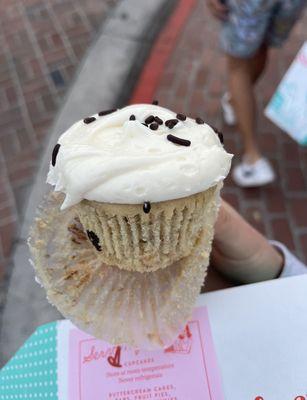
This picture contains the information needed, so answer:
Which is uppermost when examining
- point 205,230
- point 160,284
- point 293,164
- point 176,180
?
point 176,180

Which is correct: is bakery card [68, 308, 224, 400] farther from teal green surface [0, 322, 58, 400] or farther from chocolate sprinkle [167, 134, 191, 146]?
chocolate sprinkle [167, 134, 191, 146]

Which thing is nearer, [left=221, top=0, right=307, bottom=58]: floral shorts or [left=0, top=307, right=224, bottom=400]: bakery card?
[left=0, top=307, right=224, bottom=400]: bakery card

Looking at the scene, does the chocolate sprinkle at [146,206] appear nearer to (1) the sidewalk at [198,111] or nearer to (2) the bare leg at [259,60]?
(1) the sidewalk at [198,111]

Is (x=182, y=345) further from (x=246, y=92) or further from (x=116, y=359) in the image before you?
(x=246, y=92)

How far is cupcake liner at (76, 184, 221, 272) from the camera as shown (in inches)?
44.3

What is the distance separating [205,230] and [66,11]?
3.98 metres

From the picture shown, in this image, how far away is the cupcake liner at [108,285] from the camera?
4.16 feet

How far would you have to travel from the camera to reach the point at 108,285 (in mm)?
1346

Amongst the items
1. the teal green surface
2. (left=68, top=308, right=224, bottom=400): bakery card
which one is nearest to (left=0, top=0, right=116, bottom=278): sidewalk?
the teal green surface

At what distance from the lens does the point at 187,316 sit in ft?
4.17

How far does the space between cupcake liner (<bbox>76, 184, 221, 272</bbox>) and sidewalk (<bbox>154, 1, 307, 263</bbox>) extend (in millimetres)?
1868

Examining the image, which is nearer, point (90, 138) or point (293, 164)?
point (90, 138)

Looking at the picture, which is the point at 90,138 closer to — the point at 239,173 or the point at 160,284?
the point at 160,284

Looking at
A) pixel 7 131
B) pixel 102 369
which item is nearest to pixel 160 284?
pixel 102 369
